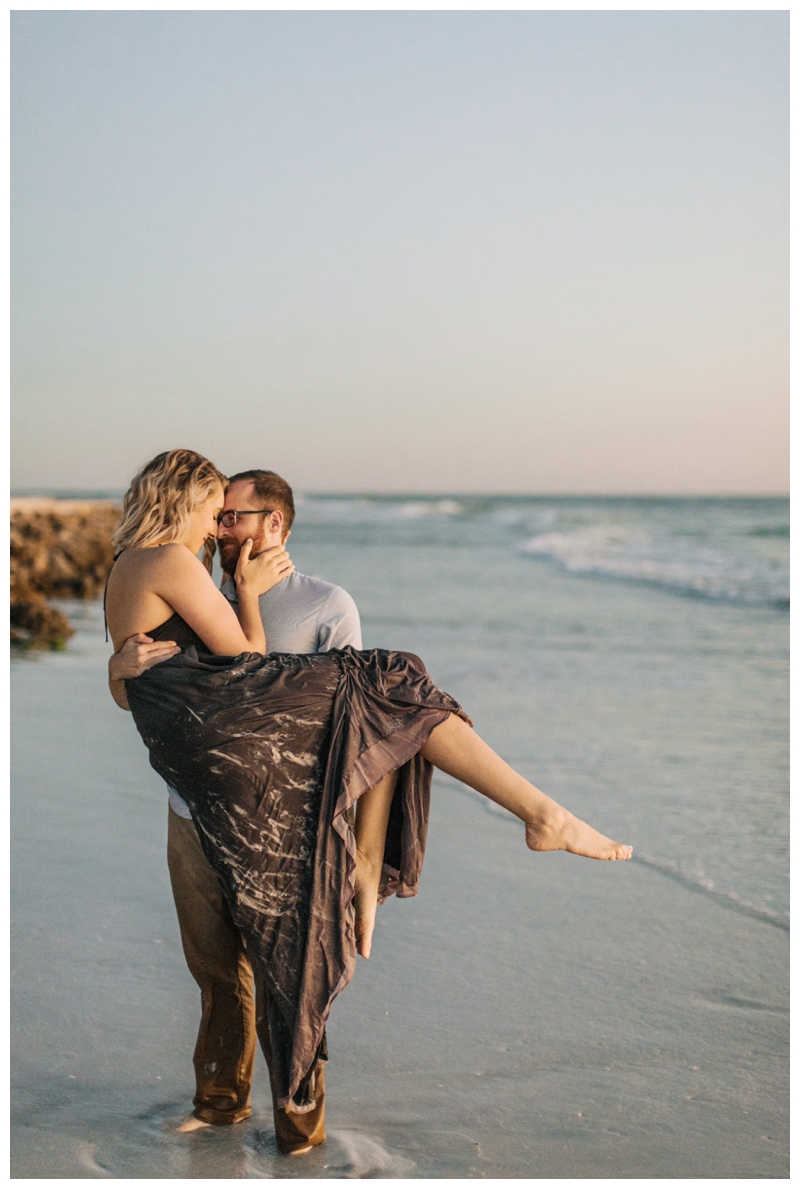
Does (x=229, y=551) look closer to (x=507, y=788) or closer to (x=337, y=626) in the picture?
(x=337, y=626)

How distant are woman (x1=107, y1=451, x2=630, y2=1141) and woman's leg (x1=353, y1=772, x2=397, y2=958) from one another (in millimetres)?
78

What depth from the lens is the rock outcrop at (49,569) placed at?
12188 mm

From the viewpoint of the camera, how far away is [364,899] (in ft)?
11.0

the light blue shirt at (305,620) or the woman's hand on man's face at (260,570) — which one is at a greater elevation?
Result: the woman's hand on man's face at (260,570)

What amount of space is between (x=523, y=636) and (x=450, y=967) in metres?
8.64

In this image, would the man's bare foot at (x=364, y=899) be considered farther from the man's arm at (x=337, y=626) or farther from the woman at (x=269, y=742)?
the man's arm at (x=337, y=626)

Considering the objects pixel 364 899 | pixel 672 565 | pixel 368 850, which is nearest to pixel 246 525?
pixel 368 850

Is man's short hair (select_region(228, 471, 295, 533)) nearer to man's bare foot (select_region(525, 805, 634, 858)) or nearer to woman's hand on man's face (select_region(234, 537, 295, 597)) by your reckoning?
woman's hand on man's face (select_region(234, 537, 295, 597))

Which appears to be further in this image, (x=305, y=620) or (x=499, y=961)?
(x=499, y=961)

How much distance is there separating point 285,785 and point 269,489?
3.09ft

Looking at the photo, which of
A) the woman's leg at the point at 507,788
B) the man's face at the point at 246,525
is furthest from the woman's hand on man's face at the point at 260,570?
the woman's leg at the point at 507,788

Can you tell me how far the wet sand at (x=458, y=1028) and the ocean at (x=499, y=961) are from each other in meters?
0.01

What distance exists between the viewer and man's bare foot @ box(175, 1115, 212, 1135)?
3365mm
